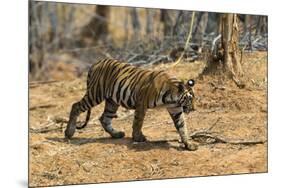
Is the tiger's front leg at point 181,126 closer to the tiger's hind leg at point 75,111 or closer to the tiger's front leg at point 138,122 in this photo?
the tiger's front leg at point 138,122

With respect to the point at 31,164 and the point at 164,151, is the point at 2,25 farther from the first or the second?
the point at 164,151

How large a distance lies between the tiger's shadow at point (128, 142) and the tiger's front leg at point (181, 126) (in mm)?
58

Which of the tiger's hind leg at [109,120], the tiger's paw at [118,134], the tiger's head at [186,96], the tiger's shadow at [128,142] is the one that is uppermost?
the tiger's head at [186,96]

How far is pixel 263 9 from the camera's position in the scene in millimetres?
4059

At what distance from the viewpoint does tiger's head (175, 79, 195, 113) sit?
12.3 feet

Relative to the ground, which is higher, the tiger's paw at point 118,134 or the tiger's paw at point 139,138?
the tiger's paw at point 118,134

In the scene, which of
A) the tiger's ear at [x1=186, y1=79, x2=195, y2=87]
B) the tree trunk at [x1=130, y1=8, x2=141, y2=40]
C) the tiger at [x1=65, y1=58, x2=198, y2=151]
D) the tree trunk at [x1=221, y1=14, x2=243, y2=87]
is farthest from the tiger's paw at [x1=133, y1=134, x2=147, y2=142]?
the tree trunk at [x1=221, y1=14, x2=243, y2=87]

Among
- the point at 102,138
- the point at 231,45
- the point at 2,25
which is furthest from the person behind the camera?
the point at 231,45

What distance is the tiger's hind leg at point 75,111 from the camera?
3.55m

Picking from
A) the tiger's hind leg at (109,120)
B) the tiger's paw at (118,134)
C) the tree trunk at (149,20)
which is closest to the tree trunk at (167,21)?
the tree trunk at (149,20)

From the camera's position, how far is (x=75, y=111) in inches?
141
